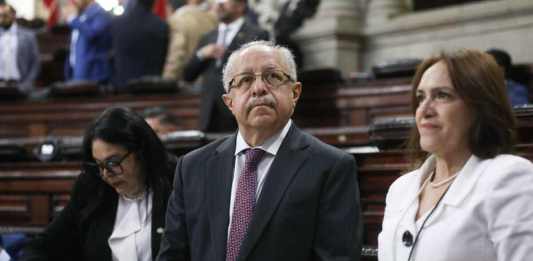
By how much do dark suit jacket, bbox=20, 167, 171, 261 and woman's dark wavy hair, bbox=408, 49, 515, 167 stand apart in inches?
51.2

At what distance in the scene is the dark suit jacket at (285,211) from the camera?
2348mm

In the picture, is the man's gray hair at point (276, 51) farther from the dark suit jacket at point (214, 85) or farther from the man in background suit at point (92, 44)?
the man in background suit at point (92, 44)

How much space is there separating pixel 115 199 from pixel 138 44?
11.5 ft

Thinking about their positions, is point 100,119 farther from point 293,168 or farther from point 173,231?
point 293,168

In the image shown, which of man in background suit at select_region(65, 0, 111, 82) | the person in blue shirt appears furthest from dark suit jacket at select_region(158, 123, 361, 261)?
man in background suit at select_region(65, 0, 111, 82)

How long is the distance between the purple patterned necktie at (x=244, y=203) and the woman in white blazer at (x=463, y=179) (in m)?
0.40

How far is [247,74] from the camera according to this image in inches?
97.8

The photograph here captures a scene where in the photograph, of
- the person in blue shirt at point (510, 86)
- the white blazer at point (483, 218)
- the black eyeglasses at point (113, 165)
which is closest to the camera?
the white blazer at point (483, 218)

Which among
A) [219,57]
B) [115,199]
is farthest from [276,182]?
[219,57]

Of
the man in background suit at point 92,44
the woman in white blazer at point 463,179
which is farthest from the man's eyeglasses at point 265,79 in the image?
the man in background suit at point 92,44

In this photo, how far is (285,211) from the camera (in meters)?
2.37

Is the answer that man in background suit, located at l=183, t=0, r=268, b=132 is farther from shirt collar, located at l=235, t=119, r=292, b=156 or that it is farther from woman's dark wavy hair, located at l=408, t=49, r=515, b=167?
woman's dark wavy hair, located at l=408, t=49, r=515, b=167

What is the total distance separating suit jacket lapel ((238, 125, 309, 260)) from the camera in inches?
92.9

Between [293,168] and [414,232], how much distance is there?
0.44m
